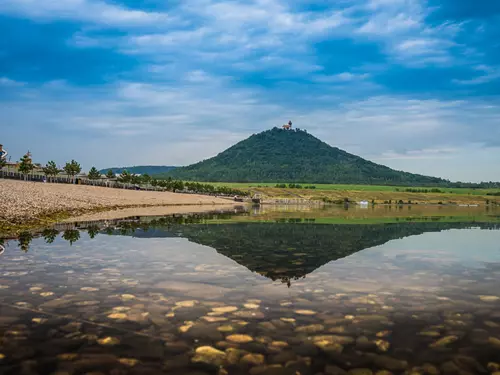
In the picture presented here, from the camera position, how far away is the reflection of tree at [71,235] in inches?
1017

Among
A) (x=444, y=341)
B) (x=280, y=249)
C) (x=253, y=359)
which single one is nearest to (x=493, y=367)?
(x=444, y=341)

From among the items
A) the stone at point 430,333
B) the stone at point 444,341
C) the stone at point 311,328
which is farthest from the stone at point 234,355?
the stone at point 430,333

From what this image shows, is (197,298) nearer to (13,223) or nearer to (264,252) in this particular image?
(264,252)

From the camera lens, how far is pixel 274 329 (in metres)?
10.4

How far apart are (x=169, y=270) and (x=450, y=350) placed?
466 inches

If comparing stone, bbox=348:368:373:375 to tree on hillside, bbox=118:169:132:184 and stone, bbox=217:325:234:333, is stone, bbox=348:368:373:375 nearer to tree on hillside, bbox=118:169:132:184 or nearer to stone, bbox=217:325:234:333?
stone, bbox=217:325:234:333

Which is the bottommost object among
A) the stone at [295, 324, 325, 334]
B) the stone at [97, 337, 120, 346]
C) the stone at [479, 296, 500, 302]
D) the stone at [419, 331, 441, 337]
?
the stone at [479, 296, 500, 302]

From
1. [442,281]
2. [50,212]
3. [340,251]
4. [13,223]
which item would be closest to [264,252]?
[340,251]

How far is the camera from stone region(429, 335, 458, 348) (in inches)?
374

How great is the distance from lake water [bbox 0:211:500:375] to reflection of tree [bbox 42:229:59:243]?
2.49 m

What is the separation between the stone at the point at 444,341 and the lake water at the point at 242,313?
0.07 ft

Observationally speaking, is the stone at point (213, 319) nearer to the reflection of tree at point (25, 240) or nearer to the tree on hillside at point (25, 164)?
the reflection of tree at point (25, 240)

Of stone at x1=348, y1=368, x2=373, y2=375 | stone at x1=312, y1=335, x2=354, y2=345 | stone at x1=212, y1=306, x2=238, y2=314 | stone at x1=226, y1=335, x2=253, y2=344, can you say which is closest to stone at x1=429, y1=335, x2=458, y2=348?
stone at x1=312, y1=335, x2=354, y2=345

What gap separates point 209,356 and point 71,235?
22.5 m
